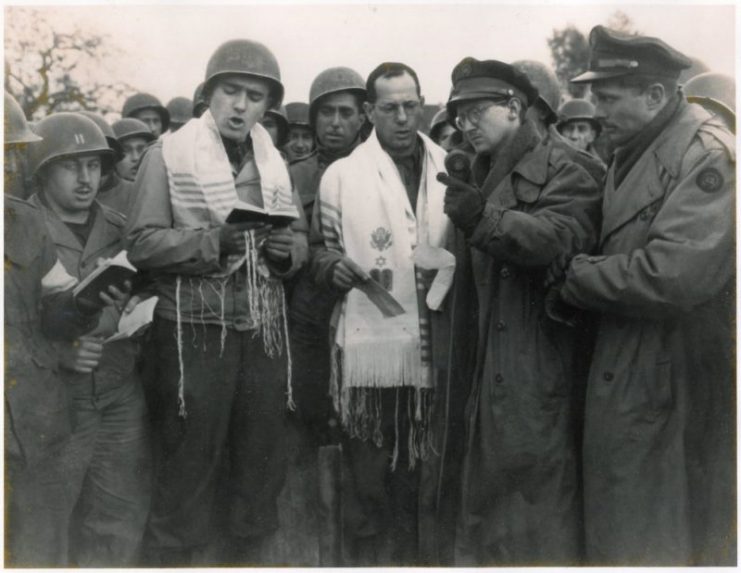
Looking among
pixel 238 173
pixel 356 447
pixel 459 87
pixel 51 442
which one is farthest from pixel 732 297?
pixel 51 442

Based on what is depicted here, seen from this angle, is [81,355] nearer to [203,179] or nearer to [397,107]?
[203,179]

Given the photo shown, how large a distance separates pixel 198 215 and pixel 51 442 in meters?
1.31

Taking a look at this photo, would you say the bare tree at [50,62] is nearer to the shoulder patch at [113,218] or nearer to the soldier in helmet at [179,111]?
the shoulder patch at [113,218]

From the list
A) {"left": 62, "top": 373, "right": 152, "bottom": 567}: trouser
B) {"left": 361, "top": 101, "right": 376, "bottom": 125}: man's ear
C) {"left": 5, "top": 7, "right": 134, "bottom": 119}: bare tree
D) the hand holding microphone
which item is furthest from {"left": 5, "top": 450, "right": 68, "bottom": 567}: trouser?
{"left": 361, "top": 101, "right": 376, "bottom": 125}: man's ear

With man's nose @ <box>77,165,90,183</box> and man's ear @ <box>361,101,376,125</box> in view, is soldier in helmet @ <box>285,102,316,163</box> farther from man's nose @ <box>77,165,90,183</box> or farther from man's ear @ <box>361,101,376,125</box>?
man's nose @ <box>77,165,90,183</box>

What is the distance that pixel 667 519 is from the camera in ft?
12.9

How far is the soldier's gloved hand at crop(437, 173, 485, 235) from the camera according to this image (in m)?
4.06

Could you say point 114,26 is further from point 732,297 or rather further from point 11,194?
point 732,297

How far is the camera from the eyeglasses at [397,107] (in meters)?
4.89

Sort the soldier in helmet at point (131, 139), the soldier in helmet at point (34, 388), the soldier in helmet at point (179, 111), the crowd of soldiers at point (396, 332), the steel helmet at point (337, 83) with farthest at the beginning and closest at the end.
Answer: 1. the soldier in helmet at point (179, 111)
2. the soldier in helmet at point (131, 139)
3. the steel helmet at point (337, 83)
4. the soldier in helmet at point (34, 388)
5. the crowd of soldiers at point (396, 332)

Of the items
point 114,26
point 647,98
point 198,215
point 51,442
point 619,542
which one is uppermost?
point 114,26

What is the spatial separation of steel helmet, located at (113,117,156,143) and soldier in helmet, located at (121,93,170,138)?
0.22 meters

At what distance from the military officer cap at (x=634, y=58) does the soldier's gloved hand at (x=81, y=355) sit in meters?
2.70

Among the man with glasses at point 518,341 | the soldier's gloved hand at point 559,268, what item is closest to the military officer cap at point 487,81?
the man with glasses at point 518,341
